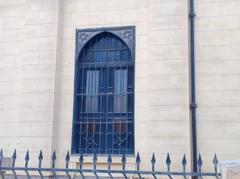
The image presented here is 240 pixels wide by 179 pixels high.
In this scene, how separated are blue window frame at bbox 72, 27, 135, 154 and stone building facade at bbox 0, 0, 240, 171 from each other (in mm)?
203

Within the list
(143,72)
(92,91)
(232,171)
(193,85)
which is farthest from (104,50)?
(232,171)

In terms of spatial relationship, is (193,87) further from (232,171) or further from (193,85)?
(232,171)

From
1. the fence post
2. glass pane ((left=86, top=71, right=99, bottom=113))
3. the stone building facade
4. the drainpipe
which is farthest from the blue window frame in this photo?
the fence post

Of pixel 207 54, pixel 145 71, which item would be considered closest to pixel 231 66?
pixel 207 54

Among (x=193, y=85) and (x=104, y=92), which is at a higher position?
(x=193, y=85)

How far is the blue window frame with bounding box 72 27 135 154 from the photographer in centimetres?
955

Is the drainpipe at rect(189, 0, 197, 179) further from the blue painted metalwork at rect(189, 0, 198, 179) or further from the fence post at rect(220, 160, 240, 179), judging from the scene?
the fence post at rect(220, 160, 240, 179)

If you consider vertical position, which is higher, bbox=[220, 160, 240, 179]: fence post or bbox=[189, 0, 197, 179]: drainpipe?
bbox=[189, 0, 197, 179]: drainpipe

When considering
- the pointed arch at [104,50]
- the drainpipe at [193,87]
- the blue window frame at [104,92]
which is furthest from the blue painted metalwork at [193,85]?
the pointed arch at [104,50]

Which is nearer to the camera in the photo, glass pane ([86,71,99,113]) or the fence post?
the fence post

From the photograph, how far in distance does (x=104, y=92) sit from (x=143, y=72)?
1.13 m

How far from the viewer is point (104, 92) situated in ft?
32.3

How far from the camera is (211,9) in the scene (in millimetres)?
9414

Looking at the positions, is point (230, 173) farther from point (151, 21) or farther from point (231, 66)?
point (151, 21)
